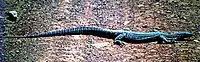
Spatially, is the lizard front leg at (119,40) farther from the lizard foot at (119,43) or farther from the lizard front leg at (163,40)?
the lizard front leg at (163,40)

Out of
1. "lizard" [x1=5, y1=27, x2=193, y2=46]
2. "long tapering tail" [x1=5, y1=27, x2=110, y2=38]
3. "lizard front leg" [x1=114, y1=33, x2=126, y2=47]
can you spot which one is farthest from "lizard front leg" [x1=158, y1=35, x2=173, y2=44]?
"long tapering tail" [x1=5, y1=27, x2=110, y2=38]

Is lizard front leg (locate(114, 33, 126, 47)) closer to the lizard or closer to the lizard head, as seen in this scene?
the lizard

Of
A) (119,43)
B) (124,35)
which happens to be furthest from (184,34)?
(119,43)

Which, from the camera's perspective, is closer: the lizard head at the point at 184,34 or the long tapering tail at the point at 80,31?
the lizard head at the point at 184,34

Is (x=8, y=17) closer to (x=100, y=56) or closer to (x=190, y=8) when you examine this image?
(x=100, y=56)

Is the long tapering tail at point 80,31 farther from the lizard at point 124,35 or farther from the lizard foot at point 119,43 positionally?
the lizard foot at point 119,43

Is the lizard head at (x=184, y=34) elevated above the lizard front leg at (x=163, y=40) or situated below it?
above

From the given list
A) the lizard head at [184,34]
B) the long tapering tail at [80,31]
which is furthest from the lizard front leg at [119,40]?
the lizard head at [184,34]

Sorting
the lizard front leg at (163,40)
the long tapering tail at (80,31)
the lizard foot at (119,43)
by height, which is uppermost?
the long tapering tail at (80,31)

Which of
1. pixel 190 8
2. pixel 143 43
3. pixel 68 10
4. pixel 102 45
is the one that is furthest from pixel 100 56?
pixel 190 8
